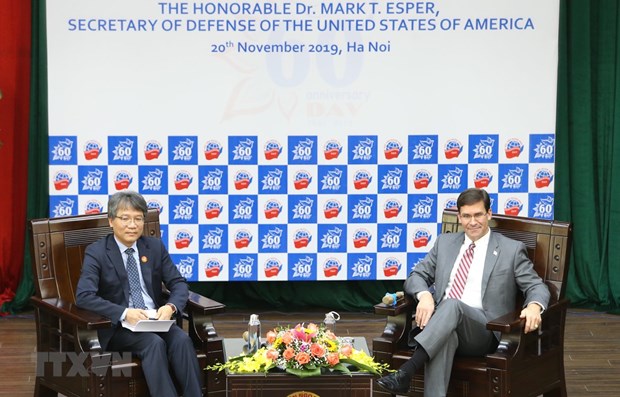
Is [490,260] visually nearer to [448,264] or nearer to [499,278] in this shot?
[499,278]

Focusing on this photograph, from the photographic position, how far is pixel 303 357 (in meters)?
3.85

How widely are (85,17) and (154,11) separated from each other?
0.39 m

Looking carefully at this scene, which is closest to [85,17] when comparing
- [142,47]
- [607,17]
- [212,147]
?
[142,47]

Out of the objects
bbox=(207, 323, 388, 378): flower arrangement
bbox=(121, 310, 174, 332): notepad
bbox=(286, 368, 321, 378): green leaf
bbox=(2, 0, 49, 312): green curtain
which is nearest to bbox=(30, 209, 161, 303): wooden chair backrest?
bbox=(121, 310, 174, 332): notepad

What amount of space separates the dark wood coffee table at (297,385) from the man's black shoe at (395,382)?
0.29m

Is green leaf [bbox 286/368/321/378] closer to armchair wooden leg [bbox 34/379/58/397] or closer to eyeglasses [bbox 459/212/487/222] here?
eyeglasses [bbox 459/212/487/222]

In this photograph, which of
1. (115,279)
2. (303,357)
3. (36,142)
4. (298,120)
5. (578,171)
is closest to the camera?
(303,357)

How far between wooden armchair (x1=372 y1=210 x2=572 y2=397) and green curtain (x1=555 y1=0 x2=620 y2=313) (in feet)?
6.51

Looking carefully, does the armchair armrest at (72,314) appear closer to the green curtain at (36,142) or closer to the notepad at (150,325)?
the notepad at (150,325)

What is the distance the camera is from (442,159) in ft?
20.6

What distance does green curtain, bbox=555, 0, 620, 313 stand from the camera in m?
6.54

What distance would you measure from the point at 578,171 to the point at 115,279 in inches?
131

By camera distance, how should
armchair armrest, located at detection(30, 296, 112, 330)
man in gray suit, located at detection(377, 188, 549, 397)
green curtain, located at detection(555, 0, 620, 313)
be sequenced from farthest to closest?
green curtain, located at detection(555, 0, 620, 313), man in gray suit, located at detection(377, 188, 549, 397), armchair armrest, located at detection(30, 296, 112, 330)

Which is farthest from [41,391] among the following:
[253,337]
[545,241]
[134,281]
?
[545,241]
